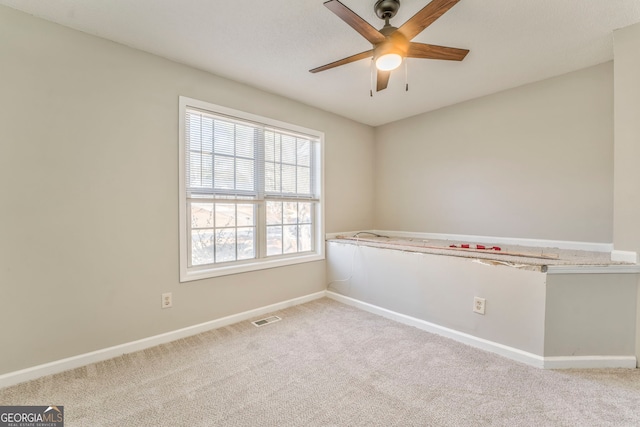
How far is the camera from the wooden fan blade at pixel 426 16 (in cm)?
140

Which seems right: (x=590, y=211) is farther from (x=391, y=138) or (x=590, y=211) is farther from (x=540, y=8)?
(x=391, y=138)

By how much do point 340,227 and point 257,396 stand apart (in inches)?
94.9

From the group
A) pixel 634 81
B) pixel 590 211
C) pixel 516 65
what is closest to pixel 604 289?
pixel 590 211

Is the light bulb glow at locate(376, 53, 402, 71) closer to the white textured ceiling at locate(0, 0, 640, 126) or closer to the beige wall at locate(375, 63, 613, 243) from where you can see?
the white textured ceiling at locate(0, 0, 640, 126)

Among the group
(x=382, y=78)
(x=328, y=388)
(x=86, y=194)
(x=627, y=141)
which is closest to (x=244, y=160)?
(x=86, y=194)

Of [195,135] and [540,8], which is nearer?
[540,8]

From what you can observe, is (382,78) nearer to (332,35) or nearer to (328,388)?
(332,35)

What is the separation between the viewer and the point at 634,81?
6.40ft

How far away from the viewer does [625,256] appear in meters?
1.98

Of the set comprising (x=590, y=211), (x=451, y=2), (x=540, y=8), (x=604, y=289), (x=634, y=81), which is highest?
(x=540, y=8)

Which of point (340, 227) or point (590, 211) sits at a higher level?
point (590, 211)

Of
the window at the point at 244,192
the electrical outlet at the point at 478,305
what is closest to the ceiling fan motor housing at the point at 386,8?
the window at the point at 244,192

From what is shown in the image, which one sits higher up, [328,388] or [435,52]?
[435,52]

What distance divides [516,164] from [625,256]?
126 centimetres
